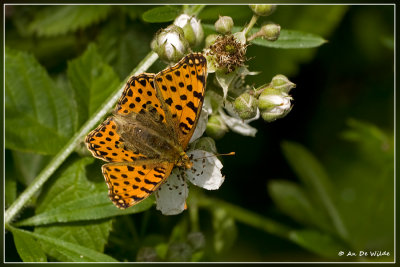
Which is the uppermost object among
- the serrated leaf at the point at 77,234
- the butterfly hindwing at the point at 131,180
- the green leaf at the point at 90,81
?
the green leaf at the point at 90,81

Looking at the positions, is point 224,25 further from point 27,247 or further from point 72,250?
point 27,247

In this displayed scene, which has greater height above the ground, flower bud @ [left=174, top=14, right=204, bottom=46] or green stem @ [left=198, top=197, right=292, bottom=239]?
flower bud @ [left=174, top=14, right=204, bottom=46]

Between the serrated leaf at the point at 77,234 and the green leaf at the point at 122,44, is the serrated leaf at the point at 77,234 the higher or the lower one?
the lower one

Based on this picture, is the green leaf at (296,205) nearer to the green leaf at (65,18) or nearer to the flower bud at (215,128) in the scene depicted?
the flower bud at (215,128)

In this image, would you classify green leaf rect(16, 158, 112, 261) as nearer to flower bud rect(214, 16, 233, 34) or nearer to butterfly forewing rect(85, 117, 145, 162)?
butterfly forewing rect(85, 117, 145, 162)

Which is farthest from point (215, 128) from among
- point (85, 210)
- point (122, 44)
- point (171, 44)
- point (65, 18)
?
point (65, 18)

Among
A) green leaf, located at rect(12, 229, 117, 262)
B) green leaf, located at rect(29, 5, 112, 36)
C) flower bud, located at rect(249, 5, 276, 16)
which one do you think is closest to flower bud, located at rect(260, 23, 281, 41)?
flower bud, located at rect(249, 5, 276, 16)

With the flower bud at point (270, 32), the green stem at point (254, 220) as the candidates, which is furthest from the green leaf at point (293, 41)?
the green stem at point (254, 220)
